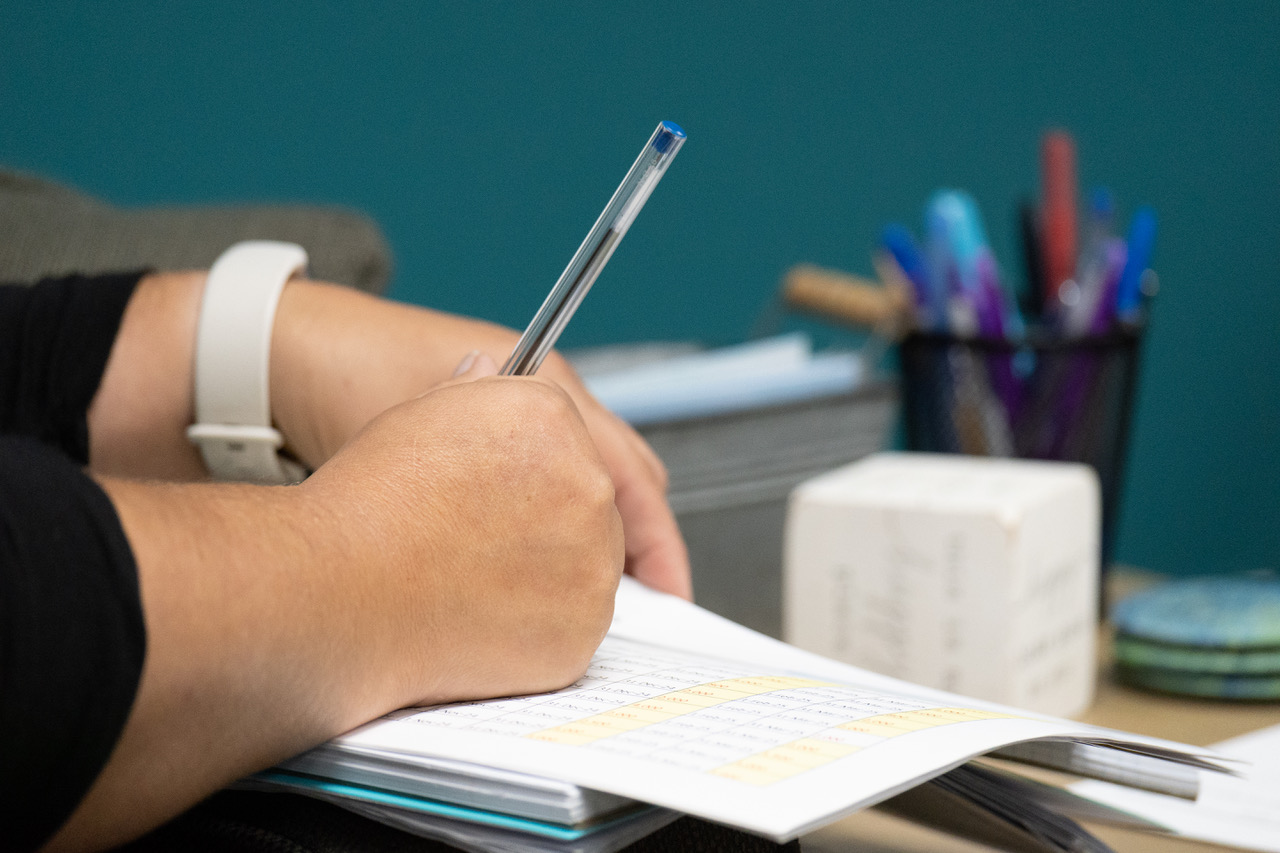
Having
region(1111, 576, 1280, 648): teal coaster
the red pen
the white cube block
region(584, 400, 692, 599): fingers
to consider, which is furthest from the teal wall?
region(584, 400, 692, 599): fingers

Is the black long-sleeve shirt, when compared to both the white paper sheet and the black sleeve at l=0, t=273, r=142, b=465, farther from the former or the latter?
the black sleeve at l=0, t=273, r=142, b=465

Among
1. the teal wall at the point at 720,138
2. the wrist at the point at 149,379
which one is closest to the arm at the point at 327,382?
the wrist at the point at 149,379

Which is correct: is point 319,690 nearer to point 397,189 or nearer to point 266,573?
point 266,573

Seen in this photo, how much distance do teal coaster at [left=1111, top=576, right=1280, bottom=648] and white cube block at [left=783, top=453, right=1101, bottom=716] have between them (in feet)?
0.12

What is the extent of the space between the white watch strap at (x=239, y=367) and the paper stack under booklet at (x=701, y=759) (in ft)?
0.72

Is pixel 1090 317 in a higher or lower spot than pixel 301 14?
lower

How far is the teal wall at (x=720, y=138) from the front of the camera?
3.07 ft

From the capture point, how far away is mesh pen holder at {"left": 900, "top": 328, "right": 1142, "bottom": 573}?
714mm

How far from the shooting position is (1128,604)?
0.65 metres

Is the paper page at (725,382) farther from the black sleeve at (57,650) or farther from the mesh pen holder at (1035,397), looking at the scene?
the black sleeve at (57,650)

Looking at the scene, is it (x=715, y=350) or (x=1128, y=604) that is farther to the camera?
(x=715, y=350)

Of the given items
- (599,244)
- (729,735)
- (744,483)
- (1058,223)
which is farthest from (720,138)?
(729,735)

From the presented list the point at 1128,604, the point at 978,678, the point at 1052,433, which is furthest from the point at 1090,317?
the point at 978,678

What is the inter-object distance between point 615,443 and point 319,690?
8.6 inches
